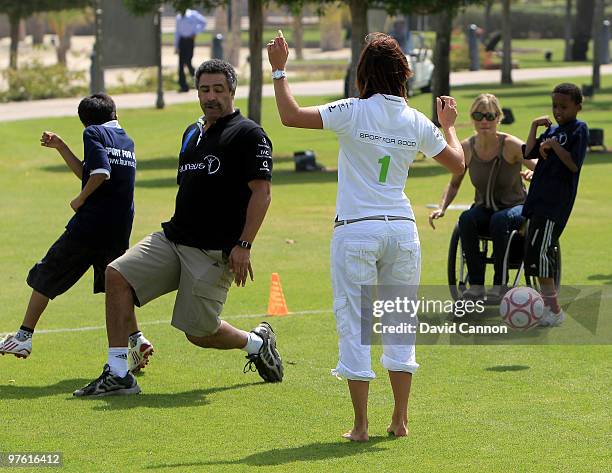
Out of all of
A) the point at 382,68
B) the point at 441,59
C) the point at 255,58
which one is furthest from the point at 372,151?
the point at 441,59

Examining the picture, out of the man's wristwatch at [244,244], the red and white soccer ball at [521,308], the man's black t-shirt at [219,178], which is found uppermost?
the man's black t-shirt at [219,178]

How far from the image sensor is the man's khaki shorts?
329 inches

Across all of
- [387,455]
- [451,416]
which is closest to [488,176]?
[451,416]

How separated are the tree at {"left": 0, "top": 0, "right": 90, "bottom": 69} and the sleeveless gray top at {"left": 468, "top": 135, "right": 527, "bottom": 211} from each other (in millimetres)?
31798

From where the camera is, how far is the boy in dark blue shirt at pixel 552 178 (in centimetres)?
1042

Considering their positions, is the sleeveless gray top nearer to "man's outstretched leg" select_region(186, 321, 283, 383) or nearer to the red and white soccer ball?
the red and white soccer ball

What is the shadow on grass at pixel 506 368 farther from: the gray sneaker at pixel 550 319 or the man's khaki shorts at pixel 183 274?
the man's khaki shorts at pixel 183 274

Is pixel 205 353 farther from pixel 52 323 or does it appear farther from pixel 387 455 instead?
pixel 387 455

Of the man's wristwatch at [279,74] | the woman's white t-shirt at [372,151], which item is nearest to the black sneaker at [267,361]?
the woman's white t-shirt at [372,151]

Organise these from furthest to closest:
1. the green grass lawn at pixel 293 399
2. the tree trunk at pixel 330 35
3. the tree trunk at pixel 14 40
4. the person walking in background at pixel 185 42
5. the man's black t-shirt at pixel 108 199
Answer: the tree trunk at pixel 330 35, the tree trunk at pixel 14 40, the person walking in background at pixel 185 42, the man's black t-shirt at pixel 108 199, the green grass lawn at pixel 293 399

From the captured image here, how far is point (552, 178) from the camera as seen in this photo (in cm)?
1052

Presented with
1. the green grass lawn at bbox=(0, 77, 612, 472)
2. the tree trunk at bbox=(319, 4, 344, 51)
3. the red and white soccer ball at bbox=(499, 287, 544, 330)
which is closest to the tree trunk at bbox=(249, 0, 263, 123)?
the green grass lawn at bbox=(0, 77, 612, 472)

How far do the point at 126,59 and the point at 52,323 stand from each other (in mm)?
20375

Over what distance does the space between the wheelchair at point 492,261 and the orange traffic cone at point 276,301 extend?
4.42 feet
